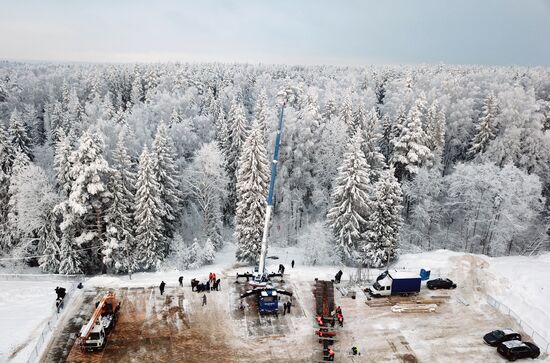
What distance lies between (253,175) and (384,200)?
12522 mm

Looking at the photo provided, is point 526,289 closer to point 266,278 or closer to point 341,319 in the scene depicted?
point 341,319

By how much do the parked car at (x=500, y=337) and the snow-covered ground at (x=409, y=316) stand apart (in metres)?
0.58

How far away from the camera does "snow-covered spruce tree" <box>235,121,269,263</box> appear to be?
138 ft

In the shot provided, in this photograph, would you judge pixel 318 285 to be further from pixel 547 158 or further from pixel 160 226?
pixel 547 158

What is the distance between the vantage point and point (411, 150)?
174 feet

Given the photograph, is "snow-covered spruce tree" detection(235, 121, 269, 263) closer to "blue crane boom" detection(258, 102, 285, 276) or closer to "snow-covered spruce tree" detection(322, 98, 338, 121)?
"blue crane boom" detection(258, 102, 285, 276)

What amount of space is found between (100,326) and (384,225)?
25403 millimetres

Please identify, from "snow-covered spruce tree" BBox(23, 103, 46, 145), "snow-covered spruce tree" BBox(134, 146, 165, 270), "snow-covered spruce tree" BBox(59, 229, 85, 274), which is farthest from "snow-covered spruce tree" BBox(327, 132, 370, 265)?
"snow-covered spruce tree" BBox(23, 103, 46, 145)

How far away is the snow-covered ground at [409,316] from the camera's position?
91.1 feet

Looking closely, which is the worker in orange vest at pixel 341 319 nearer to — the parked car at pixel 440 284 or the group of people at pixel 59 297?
the parked car at pixel 440 284

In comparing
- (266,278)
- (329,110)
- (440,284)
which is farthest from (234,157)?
(440,284)

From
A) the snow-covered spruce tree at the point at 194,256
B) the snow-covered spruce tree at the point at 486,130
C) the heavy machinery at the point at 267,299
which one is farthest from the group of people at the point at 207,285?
the snow-covered spruce tree at the point at 486,130

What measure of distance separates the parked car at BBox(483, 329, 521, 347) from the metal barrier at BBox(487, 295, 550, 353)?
158 centimetres

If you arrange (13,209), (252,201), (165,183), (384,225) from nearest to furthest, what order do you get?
(384,225) < (13,209) < (252,201) < (165,183)
